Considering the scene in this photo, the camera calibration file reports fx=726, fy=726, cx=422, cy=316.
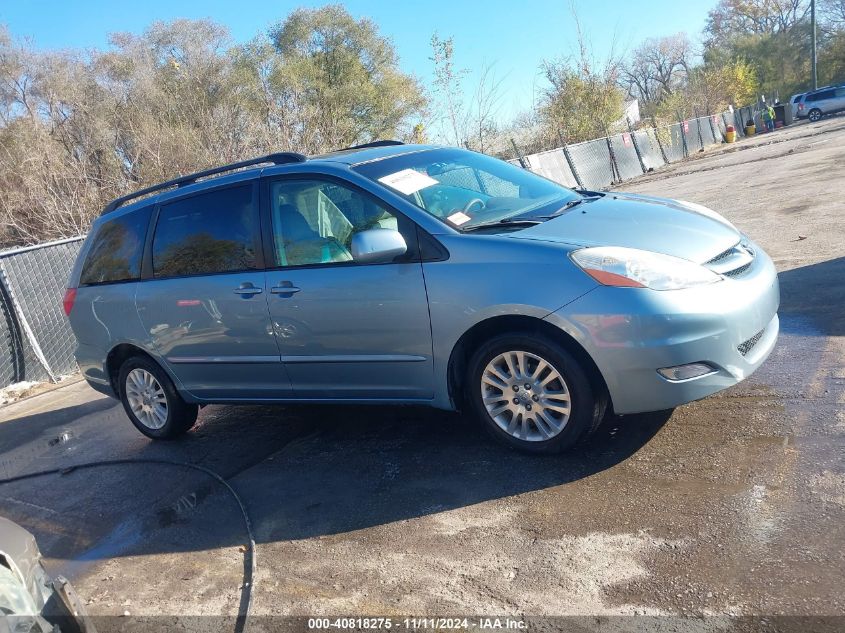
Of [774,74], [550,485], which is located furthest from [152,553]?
[774,74]

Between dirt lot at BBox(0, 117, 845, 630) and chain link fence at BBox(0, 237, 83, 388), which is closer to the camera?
→ dirt lot at BBox(0, 117, 845, 630)

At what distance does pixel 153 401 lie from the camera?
580 cm

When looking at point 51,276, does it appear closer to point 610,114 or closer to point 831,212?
point 831,212

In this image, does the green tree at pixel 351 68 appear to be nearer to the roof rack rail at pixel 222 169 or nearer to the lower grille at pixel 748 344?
the roof rack rail at pixel 222 169

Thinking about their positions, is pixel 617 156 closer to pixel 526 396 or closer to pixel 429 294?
pixel 429 294

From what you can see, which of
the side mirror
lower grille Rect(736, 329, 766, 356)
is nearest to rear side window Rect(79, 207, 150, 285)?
the side mirror

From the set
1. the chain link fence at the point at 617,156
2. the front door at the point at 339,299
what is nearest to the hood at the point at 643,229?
the front door at the point at 339,299

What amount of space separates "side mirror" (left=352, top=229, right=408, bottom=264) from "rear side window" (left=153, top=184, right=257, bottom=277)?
3.53 feet

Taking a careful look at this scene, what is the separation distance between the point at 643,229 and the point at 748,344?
0.84 meters

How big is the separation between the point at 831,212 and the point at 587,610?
846 centimetres

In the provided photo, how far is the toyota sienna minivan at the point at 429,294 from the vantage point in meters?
3.67

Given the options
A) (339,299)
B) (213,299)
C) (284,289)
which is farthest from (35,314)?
(339,299)

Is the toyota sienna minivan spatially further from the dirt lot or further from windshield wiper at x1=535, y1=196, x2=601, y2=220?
the dirt lot

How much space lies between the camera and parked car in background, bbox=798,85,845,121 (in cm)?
4269
